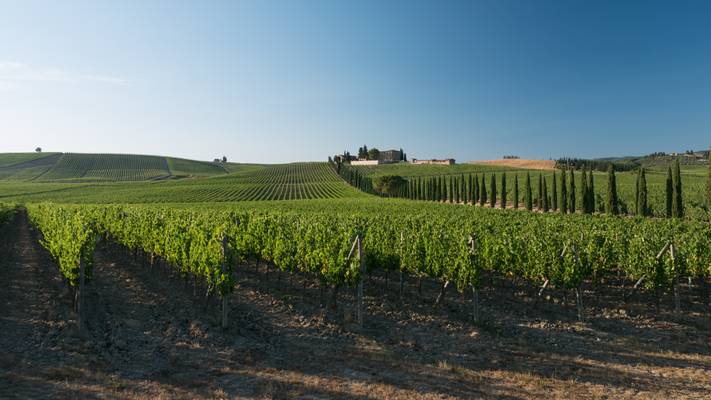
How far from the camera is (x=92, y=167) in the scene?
150 metres

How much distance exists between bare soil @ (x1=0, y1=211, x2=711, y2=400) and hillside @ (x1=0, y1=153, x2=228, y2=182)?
5215 inches

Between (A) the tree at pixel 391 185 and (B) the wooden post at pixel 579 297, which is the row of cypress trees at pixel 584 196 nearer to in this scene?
(A) the tree at pixel 391 185

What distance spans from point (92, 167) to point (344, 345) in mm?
171342

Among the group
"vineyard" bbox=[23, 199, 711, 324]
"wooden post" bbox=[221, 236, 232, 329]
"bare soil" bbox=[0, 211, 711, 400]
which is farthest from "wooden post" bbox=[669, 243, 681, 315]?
"wooden post" bbox=[221, 236, 232, 329]

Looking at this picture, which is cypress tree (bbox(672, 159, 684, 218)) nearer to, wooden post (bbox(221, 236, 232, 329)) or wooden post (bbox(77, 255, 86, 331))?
wooden post (bbox(221, 236, 232, 329))

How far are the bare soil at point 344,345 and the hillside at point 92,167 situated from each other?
132m

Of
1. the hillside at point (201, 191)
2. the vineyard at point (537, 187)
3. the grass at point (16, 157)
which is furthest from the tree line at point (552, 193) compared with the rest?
the grass at point (16, 157)

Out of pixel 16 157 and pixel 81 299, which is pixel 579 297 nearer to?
pixel 81 299

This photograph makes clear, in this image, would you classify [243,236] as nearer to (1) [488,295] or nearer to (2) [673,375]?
(1) [488,295]

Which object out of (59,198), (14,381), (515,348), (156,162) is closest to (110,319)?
(14,381)

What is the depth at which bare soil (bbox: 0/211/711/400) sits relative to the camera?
8.40 meters

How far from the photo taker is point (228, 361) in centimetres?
968

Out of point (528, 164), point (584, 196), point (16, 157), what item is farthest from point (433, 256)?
point (16, 157)

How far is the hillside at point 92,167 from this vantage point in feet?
Result: 436
